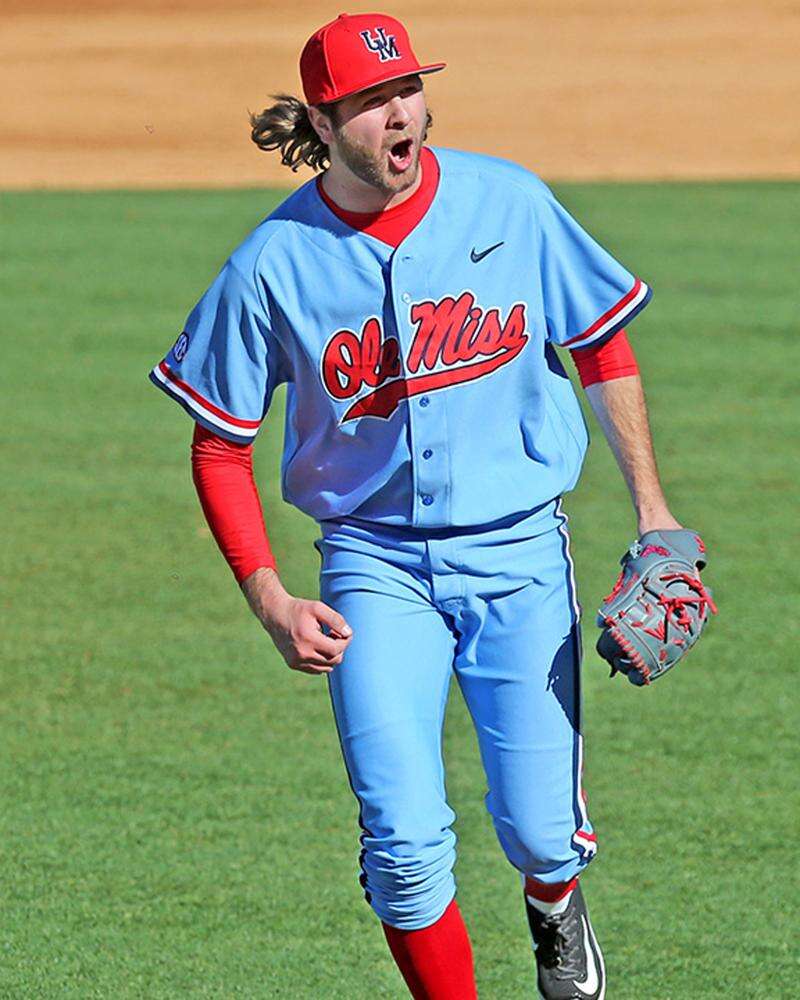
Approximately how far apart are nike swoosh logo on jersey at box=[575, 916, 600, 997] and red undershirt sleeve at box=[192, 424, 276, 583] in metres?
1.17

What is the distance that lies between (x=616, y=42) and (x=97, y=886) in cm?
2512

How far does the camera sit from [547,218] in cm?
436

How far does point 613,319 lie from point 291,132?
854 mm

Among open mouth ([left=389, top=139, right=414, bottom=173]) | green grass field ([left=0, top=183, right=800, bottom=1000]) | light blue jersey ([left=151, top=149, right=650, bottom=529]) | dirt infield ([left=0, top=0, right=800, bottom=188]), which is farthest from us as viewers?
dirt infield ([left=0, top=0, right=800, bottom=188])

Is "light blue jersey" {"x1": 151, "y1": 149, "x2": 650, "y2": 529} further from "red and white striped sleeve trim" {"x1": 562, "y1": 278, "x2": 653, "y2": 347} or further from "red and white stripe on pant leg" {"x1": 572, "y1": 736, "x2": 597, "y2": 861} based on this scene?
"red and white stripe on pant leg" {"x1": 572, "y1": 736, "x2": 597, "y2": 861}

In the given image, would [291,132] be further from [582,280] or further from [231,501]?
[231,501]

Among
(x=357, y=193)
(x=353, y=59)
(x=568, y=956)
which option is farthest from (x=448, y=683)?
(x=353, y=59)

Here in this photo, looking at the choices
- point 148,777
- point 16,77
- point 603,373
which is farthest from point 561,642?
point 16,77

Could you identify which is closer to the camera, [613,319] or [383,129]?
[383,129]

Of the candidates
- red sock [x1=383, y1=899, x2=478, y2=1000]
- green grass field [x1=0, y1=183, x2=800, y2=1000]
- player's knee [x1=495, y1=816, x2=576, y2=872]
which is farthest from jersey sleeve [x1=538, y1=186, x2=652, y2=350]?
green grass field [x1=0, y1=183, x2=800, y2=1000]

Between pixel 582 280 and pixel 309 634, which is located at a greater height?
pixel 582 280

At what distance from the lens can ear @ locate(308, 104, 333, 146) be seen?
4.21 m

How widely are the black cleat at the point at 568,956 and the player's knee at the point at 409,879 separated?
397mm

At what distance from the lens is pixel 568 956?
4.53m
